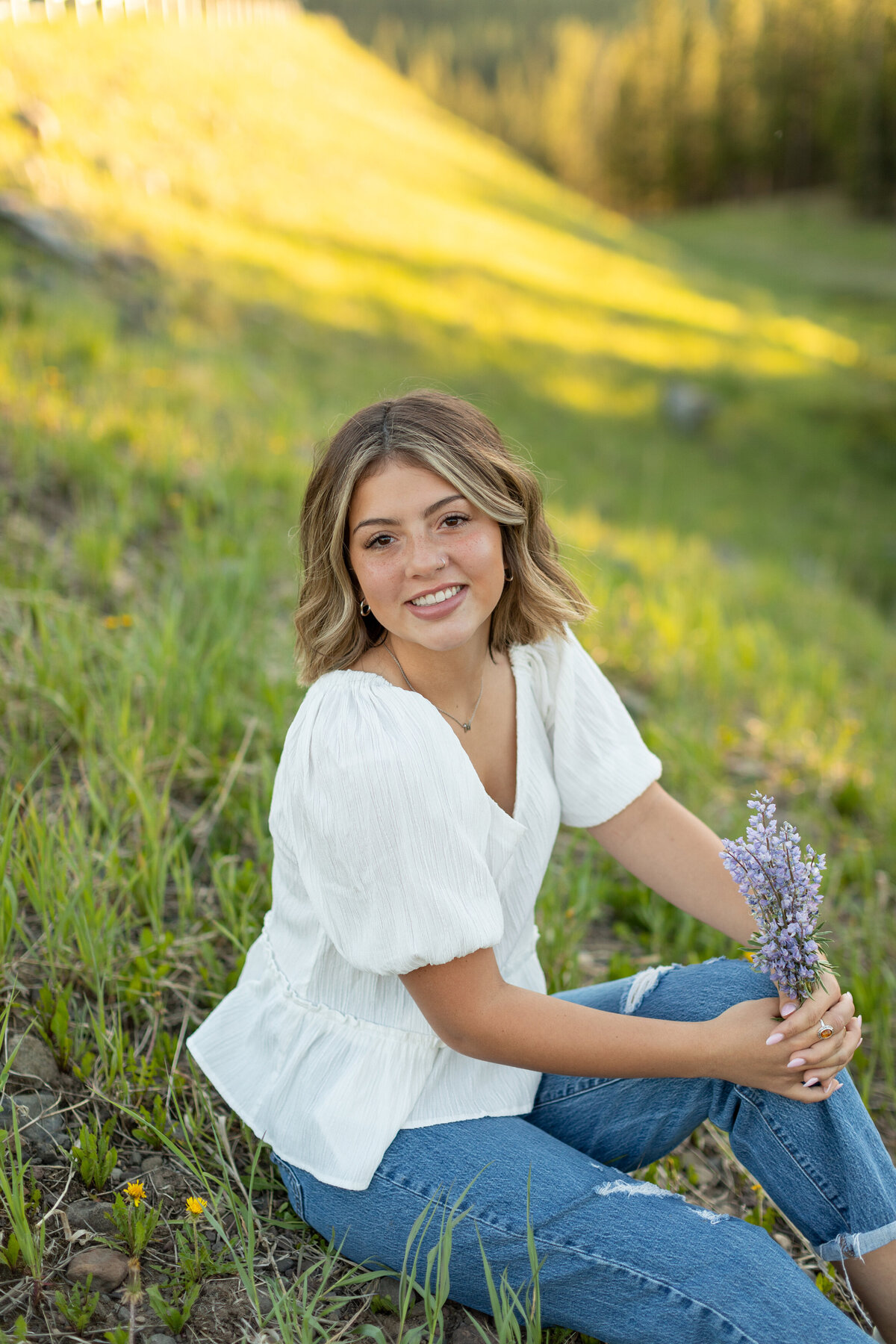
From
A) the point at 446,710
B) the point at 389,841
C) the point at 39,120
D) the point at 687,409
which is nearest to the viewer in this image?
the point at 389,841

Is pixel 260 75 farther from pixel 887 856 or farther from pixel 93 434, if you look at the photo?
pixel 887 856

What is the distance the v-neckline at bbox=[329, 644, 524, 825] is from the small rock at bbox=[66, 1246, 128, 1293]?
100cm

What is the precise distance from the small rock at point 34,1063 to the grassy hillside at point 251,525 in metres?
0.03

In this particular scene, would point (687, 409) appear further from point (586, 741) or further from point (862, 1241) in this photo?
point (862, 1241)

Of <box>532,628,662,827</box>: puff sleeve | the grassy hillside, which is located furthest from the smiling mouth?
the grassy hillside

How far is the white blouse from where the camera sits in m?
1.54

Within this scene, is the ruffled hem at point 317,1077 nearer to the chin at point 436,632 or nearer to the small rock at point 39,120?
the chin at point 436,632

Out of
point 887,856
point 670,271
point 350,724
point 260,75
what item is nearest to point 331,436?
point 350,724

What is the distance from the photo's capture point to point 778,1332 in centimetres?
141

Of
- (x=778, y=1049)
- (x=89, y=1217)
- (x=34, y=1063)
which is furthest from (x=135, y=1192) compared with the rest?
(x=778, y=1049)

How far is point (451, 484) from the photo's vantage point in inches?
68.9

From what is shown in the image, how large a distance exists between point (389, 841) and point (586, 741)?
655 millimetres

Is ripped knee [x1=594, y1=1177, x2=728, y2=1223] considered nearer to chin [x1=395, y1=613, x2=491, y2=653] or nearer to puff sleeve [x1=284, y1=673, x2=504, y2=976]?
puff sleeve [x1=284, y1=673, x2=504, y2=976]

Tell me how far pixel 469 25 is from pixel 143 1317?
123 m
